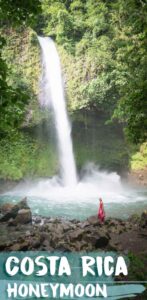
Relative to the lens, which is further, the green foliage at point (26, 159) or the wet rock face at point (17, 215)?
the green foliage at point (26, 159)

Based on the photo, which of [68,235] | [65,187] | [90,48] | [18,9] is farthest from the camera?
[90,48]

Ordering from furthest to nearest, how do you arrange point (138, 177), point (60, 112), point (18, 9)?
point (138, 177), point (60, 112), point (18, 9)

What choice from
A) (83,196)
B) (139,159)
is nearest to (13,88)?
(83,196)

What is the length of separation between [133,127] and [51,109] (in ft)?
67.7

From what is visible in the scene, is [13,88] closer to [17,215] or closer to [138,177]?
[17,215]

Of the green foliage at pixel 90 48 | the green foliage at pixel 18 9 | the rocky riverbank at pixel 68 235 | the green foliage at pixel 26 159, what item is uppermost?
the green foliage at pixel 90 48

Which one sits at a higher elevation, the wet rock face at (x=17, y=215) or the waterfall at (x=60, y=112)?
the waterfall at (x=60, y=112)

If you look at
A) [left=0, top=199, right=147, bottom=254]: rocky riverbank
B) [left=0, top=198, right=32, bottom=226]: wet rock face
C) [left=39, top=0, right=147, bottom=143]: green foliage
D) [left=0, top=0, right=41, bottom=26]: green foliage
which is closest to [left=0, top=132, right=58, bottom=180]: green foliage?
[left=39, top=0, right=147, bottom=143]: green foliage

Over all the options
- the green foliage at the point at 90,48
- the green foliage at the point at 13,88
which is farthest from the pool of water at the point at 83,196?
the green foliage at the point at 13,88

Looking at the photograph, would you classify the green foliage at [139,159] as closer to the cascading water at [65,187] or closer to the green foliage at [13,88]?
the cascading water at [65,187]

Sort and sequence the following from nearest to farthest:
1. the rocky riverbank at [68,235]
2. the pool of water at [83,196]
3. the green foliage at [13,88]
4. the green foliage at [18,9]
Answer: the green foliage at [13,88] → the green foliage at [18,9] → the rocky riverbank at [68,235] → the pool of water at [83,196]

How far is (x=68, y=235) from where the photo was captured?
→ 38.7 ft

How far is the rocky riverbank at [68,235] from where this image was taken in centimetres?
1051

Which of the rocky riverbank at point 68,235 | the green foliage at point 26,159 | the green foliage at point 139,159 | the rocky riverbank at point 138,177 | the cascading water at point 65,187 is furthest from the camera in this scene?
the green foliage at point 139,159
